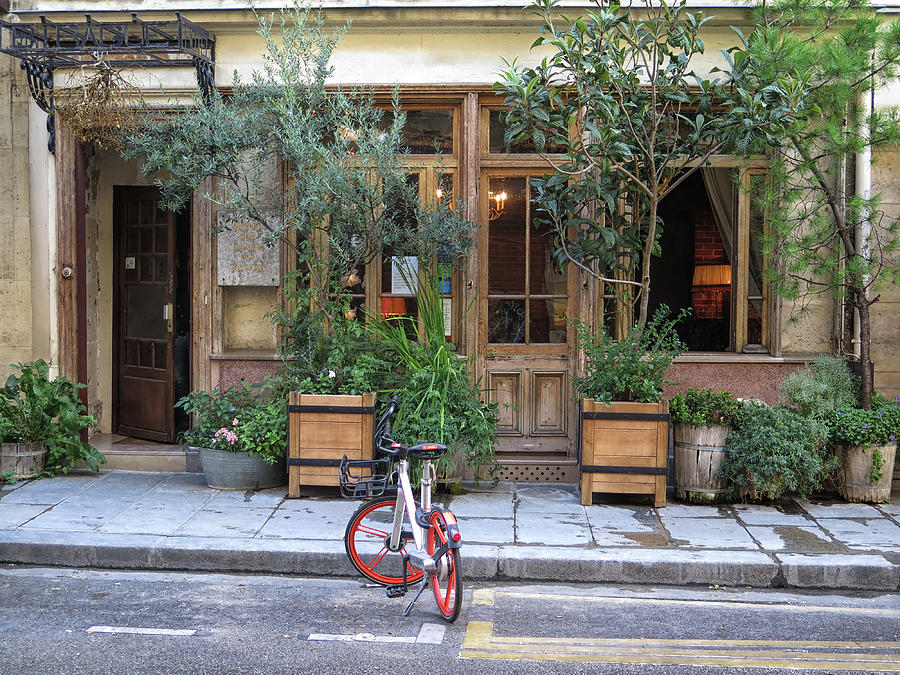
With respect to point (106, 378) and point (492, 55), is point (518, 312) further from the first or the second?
point (106, 378)

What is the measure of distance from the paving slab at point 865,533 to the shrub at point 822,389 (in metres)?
0.94

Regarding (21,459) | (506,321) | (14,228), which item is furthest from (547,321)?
(14,228)

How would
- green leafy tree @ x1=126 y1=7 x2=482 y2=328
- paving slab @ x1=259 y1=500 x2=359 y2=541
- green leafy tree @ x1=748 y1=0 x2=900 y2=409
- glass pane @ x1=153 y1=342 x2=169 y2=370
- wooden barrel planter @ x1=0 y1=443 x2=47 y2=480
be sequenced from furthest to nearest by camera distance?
glass pane @ x1=153 y1=342 x2=169 y2=370 → wooden barrel planter @ x1=0 y1=443 x2=47 y2=480 → green leafy tree @ x1=126 y1=7 x2=482 y2=328 → green leafy tree @ x1=748 y1=0 x2=900 y2=409 → paving slab @ x1=259 y1=500 x2=359 y2=541

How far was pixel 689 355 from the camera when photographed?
8.53 meters

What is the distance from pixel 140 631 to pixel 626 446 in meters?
4.07

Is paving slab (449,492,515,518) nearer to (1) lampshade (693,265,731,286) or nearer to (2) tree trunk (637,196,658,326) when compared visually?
(2) tree trunk (637,196,658,326)

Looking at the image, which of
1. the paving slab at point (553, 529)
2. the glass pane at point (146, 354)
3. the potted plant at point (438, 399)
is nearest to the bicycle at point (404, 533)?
the paving slab at point (553, 529)

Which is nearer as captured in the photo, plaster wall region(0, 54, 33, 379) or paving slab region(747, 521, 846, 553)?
paving slab region(747, 521, 846, 553)

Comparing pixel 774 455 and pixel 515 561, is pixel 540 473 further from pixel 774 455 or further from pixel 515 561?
pixel 515 561

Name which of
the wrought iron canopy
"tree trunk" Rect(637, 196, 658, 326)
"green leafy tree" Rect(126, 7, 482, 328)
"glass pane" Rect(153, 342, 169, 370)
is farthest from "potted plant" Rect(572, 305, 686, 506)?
"glass pane" Rect(153, 342, 169, 370)

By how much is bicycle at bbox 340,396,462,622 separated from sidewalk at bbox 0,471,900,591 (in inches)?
18.6

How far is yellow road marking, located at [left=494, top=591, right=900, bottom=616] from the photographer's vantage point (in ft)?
18.0

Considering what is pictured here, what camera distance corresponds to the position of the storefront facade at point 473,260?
8.47 m

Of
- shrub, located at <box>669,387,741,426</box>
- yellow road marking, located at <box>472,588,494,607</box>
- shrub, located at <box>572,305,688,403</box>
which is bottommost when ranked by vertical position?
yellow road marking, located at <box>472,588,494,607</box>
